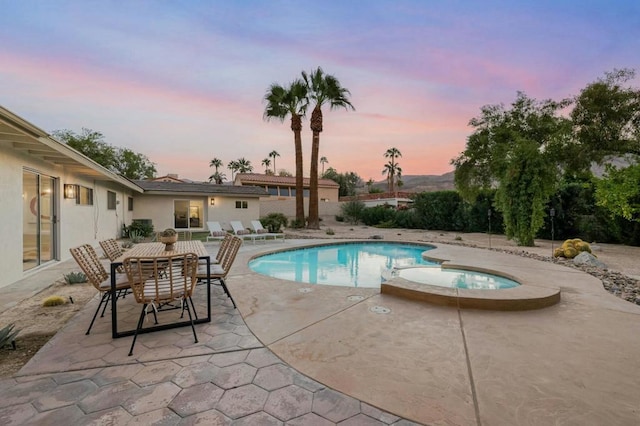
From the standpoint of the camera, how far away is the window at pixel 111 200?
12453mm

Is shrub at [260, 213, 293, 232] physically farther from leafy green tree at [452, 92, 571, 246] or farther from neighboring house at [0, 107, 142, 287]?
leafy green tree at [452, 92, 571, 246]

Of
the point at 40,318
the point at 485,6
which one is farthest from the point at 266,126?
the point at 40,318

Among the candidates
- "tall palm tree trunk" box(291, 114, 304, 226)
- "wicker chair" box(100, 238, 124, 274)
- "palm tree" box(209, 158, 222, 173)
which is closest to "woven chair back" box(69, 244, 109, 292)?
"wicker chair" box(100, 238, 124, 274)

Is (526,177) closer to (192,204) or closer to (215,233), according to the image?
(215,233)

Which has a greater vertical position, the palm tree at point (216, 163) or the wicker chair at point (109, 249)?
the palm tree at point (216, 163)

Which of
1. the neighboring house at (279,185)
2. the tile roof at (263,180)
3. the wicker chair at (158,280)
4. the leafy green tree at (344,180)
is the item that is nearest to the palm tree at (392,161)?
the leafy green tree at (344,180)

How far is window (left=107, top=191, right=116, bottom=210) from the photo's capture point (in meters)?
12.5

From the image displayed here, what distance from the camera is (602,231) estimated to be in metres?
12.2

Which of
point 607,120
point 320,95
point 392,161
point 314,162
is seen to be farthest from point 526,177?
point 392,161

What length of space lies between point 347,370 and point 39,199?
27.0 feet

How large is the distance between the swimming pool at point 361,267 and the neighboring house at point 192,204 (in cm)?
888

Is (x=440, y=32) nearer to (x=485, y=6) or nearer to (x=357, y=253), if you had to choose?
(x=485, y=6)

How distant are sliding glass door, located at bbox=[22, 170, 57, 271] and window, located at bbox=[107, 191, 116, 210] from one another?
4.88m

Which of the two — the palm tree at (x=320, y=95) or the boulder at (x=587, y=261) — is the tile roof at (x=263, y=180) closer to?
the palm tree at (x=320, y=95)
